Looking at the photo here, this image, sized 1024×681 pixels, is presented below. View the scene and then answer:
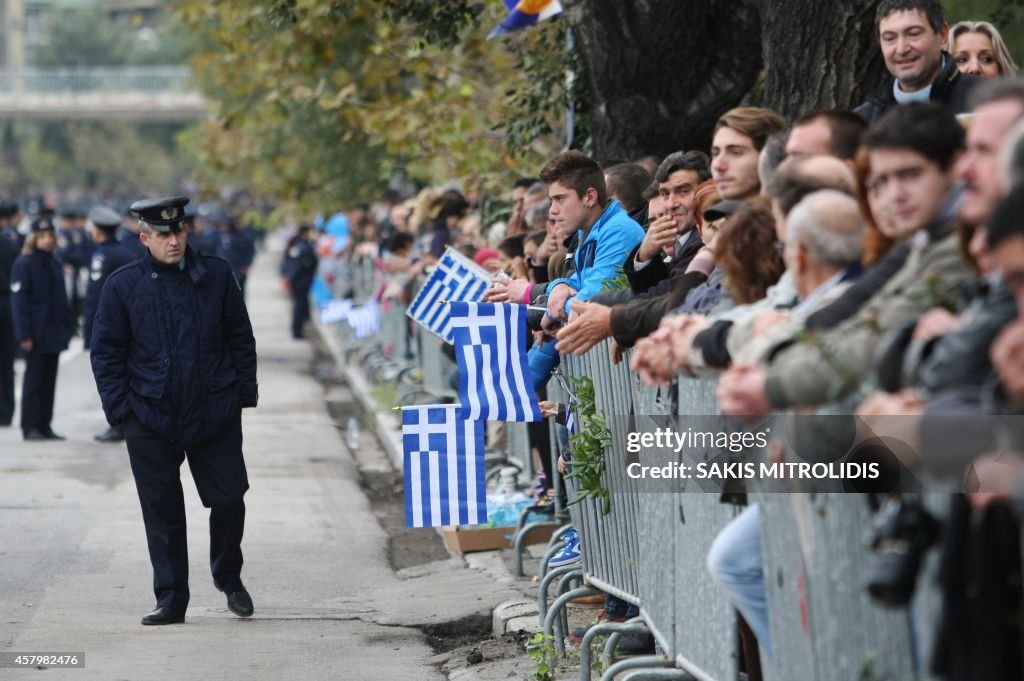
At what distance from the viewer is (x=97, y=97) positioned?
112 m

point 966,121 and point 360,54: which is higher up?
point 360,54

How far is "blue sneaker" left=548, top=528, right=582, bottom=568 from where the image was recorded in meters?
8.20

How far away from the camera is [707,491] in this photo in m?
5.45

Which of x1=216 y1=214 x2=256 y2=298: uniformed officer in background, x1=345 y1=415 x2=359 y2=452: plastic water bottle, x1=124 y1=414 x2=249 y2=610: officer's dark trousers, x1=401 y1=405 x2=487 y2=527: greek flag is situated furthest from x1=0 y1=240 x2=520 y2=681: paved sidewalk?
x1=216 y1=214 x2=256 y2=298: uniformed officer in background

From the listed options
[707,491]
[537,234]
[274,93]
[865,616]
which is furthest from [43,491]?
[865,616]

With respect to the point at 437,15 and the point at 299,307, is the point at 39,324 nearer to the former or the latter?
the point at 437,15

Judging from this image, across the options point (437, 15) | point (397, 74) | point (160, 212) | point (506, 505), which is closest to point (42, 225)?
point (397, 74)

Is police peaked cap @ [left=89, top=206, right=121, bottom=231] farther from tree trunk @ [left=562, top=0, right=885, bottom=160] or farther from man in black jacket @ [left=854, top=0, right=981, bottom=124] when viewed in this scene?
man in black jacket @ [left=854, top=0, right=981, bottom=124]

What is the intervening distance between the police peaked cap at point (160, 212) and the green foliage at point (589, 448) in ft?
7.96

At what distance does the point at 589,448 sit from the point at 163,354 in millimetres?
2498

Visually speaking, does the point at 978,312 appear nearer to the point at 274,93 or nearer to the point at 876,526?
the point at 876,526

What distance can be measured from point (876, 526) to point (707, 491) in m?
1.67

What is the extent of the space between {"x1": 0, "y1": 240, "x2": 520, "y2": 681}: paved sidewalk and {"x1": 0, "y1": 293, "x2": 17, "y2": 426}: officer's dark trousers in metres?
1.45

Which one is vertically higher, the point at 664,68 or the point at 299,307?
the point at 664,68
